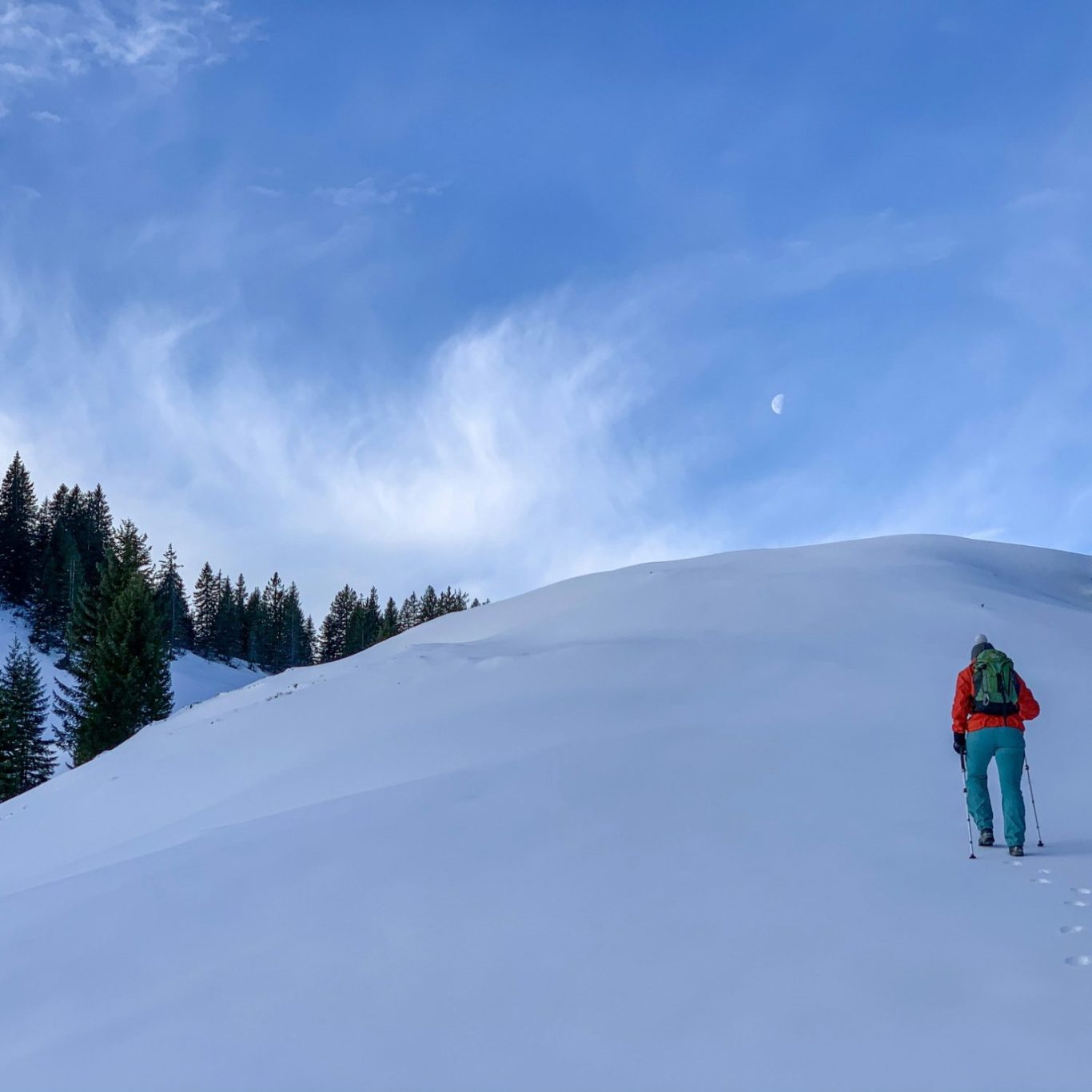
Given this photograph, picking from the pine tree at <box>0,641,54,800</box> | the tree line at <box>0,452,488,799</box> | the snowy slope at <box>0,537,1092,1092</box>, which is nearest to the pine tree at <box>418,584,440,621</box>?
the tree line at <box>0,452,488,799</box>

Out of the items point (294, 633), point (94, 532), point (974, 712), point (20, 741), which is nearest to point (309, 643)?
point (294, 633)

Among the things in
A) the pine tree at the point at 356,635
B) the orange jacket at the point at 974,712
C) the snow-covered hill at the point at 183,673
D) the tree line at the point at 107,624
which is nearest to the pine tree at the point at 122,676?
the tree line at the point at 107,624

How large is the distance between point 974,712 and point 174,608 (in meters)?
81.2

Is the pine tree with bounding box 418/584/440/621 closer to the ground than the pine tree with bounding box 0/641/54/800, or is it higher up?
higher up

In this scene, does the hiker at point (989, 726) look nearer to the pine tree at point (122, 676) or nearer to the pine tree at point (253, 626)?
the pine tree at point (122, 676)

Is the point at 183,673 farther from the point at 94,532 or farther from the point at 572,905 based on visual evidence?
the point at 572,905

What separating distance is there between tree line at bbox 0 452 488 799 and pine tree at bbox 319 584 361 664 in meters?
0.15

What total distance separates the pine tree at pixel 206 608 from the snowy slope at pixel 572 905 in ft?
266

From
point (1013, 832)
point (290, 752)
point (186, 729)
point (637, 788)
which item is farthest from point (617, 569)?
point (1013, 832)

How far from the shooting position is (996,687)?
8.58 meters

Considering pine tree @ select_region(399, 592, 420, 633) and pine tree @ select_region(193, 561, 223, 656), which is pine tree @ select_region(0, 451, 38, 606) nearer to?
pine tree @ select_region(193, 561, 223, 656)

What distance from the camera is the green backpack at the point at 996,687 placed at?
28.0 ft

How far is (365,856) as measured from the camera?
7895 mm

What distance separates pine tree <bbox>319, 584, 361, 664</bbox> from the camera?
10181 cm
